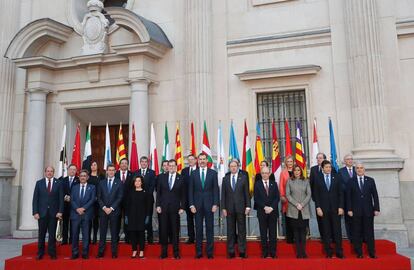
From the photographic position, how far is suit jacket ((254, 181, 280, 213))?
7.97m

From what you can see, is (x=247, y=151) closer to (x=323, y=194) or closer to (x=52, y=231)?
(x=323, y=194)

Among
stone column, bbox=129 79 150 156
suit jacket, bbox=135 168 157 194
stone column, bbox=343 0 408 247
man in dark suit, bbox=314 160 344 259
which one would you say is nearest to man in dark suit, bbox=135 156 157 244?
suit jacket, bbox=135 168 157 194

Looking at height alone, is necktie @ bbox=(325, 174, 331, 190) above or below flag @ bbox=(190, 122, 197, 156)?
below

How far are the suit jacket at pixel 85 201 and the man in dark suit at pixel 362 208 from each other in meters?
4.97

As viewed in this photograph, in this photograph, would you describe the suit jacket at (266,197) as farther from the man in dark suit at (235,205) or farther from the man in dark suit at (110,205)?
the man in dark suit at (110,205)

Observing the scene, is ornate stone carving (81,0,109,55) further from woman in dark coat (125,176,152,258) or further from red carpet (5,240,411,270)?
red carpet (5,240,411,270)

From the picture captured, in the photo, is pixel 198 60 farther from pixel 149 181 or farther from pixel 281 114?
pixel 149 181

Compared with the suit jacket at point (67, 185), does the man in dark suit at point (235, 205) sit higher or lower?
lower

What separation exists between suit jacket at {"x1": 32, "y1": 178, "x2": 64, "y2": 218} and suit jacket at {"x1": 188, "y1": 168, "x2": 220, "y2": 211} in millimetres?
2677

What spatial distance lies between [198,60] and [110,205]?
563 cm

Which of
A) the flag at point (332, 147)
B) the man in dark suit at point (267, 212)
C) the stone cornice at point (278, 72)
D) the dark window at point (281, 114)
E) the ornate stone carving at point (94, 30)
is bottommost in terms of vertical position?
the man in dark suit at point (267, 212)

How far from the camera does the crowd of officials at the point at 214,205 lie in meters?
7.90

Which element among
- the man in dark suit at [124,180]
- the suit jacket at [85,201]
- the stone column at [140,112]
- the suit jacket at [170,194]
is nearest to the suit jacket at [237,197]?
the suit jacket at [170,194]

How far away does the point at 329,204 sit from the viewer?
792 cm
